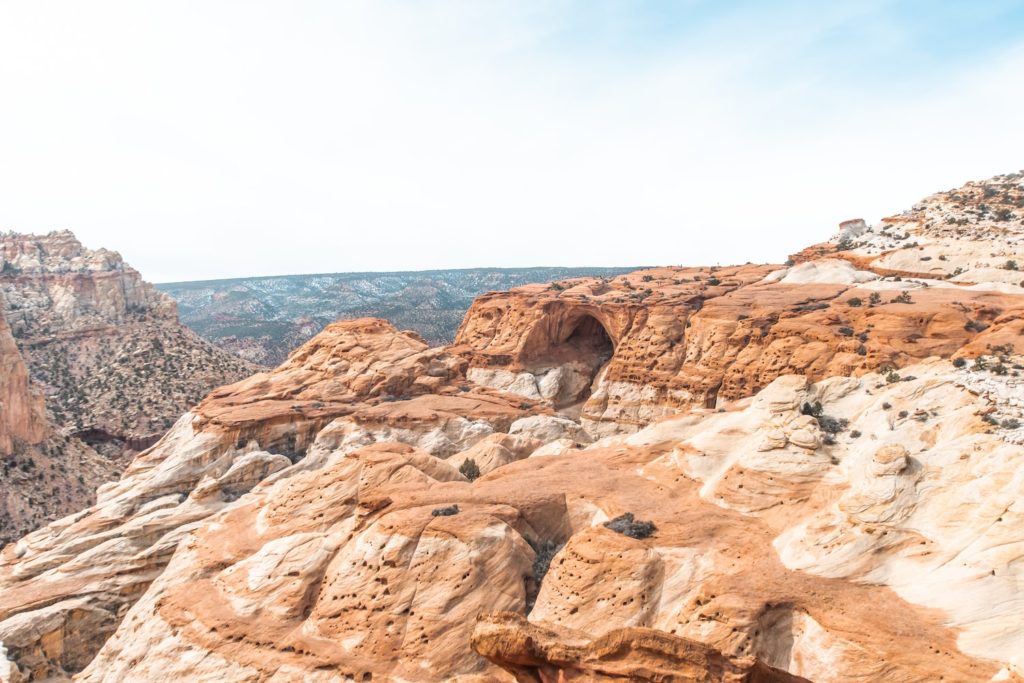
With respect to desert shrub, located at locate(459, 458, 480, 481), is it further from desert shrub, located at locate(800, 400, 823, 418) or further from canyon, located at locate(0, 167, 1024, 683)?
desert shrub, located at locate(800, 400, 823, 418)

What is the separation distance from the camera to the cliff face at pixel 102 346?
7738 centimetres

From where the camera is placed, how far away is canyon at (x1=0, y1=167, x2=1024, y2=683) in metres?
14.0

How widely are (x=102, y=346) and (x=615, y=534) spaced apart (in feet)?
344

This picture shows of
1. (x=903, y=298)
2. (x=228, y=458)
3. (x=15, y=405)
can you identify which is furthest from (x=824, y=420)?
(x=15, y=405)

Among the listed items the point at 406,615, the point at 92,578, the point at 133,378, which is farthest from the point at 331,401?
the point at 133,378

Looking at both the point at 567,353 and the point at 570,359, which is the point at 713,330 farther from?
the point at 567,353

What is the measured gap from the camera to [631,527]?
18.9 metres

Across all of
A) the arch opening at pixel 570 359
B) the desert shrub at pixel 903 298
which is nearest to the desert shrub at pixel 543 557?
the desert shrub at pixel 903 298

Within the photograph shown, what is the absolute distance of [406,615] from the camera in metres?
17.3

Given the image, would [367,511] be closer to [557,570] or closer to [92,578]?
[557,570]

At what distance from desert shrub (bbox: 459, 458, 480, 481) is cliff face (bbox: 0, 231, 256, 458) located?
201 ft

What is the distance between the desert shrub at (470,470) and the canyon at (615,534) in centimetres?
18

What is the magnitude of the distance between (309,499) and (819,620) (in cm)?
1851

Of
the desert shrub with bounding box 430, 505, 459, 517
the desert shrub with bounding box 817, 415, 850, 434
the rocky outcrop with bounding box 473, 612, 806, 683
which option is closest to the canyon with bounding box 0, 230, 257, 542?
the desert shrub with bounding box 430, 505, 459, 517
